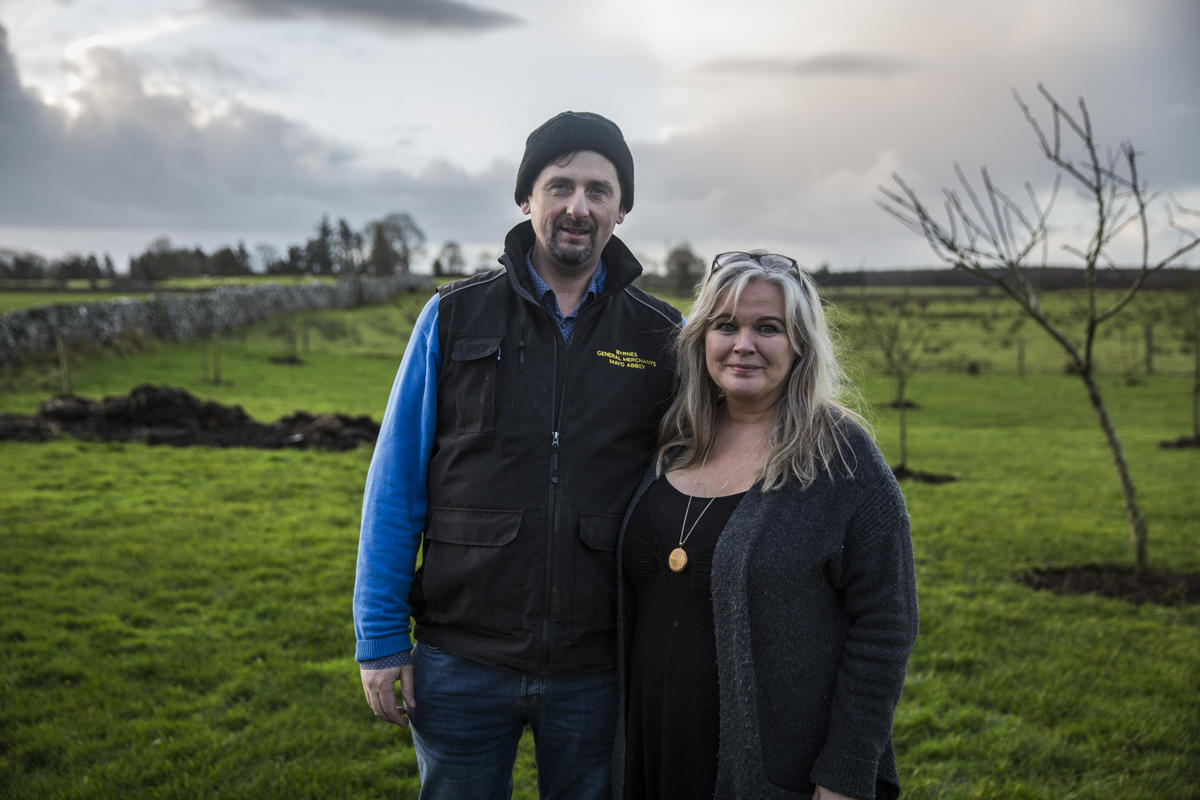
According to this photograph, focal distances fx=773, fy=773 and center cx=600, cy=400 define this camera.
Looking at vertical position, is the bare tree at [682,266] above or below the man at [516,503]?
above

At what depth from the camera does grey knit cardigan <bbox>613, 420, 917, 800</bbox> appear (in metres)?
2.19

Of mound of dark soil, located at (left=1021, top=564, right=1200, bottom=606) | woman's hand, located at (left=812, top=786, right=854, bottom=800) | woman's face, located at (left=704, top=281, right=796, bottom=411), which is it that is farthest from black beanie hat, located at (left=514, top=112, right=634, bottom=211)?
mound of dark soil, located at (left=1021, top=564, right=1200, bottom=606)

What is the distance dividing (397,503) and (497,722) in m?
0.81

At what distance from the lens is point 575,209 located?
261 centimetres

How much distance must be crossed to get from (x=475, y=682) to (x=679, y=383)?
1.26m

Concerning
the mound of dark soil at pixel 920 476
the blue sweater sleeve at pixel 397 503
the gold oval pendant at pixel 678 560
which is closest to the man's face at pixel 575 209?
the blue sweater sleeve at pixel 397 503

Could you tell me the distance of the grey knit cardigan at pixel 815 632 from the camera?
2.19m

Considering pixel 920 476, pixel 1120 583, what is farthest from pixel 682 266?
pixel 1120 583

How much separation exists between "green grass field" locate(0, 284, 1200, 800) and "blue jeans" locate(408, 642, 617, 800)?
4.76 feet

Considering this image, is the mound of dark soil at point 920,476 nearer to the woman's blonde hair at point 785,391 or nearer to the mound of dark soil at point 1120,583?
the mound of dark soil at point 1120,583

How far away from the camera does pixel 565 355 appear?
265cm

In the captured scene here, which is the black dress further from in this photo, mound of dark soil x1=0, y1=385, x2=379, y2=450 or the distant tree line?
the distant tree line

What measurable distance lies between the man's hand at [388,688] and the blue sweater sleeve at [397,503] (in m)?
0.06

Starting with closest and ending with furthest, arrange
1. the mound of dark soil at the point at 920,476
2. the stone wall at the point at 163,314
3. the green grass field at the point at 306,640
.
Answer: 1. the green grass field at the point at 306,640
2. the mound of dark soil at the point at 920,476
3. the stone wall at the point at 163,314
